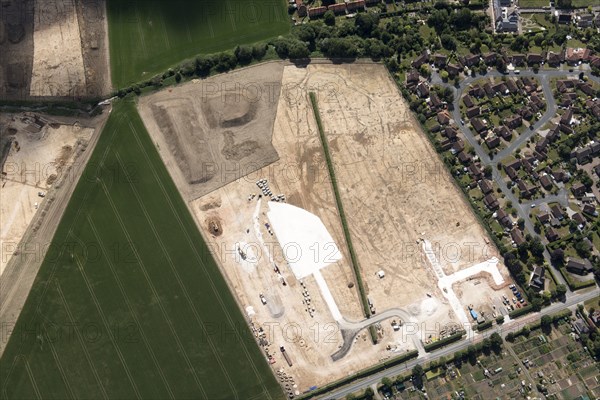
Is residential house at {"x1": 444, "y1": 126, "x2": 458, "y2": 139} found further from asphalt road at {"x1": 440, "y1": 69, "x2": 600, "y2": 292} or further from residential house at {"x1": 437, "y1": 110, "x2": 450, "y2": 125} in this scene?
asphalt road at {"x1": 440, "y1": 69, "x2": 600, "y2": 292}

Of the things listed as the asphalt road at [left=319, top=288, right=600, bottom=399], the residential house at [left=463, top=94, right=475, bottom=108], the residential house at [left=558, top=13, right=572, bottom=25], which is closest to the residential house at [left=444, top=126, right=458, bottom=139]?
the residential house at [left=463, top=94, right=475, bottom=108]

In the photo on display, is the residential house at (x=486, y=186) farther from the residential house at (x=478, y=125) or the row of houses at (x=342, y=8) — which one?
the row of houses at (x=342, y=8)

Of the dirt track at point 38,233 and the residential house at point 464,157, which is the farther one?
the residential house at point 464,157

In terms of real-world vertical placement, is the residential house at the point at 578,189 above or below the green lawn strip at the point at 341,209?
below

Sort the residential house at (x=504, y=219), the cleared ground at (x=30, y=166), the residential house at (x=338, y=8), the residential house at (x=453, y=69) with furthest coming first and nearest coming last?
the residential house at (x=338, y=8) < the residential house at (x=453, y=69) < the residential house at (x=504, y=219) < the cleared ground at (x=30, y=166)

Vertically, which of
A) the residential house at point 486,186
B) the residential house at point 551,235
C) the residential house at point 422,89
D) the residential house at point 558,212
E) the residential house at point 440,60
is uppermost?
the residential house at point 440,60

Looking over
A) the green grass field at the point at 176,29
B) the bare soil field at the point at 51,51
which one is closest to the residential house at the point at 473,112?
the green grass field at the point at 176,29

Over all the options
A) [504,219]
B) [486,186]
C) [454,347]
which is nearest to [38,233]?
[454,347]

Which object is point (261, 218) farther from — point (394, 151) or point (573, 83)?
point (573, 83)
